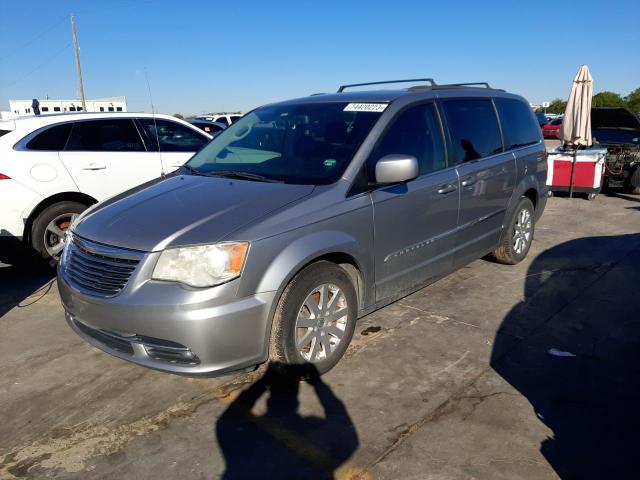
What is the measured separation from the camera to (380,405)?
9.71 ft

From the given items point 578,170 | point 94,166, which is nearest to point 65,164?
point 94,166

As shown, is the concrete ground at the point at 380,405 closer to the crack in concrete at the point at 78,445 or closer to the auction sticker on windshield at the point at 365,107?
the crack in concrete at the point at 78,445

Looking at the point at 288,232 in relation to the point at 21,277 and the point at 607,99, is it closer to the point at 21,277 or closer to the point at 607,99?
the point at 21,277

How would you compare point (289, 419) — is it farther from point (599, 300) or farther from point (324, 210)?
point (599, 300)

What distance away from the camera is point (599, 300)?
452cm

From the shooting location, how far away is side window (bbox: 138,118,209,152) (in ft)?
20.3

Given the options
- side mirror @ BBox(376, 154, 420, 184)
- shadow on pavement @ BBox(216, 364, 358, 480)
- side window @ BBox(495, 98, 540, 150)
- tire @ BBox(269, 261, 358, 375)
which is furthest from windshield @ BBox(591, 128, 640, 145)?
shadow on pavement @ BBox(216, 364, 358, 480)

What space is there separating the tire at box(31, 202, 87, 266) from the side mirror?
12.4ft

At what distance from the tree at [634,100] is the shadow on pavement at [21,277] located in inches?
2108

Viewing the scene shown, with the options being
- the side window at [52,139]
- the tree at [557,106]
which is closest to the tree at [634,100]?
the tree at [557,106]

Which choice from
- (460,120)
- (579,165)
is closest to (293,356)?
(460,120)

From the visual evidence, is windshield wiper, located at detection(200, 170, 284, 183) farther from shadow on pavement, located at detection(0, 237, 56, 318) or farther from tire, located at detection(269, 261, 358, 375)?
shadow on pavement, located at detection(0, 237, 56, 318)

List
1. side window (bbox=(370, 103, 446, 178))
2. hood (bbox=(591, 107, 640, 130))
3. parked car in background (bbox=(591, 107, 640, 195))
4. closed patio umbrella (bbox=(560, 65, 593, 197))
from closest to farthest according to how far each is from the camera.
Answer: side window (bbox=(370, 103, 446, 178))
closed patio umbrella (bbox=(560, 65, 593, 197))
parked car in background (bbox=(591, 107, 640, 195))
hood (bbox=(591, 107, 640, 130))

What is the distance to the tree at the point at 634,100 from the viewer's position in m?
47.6
